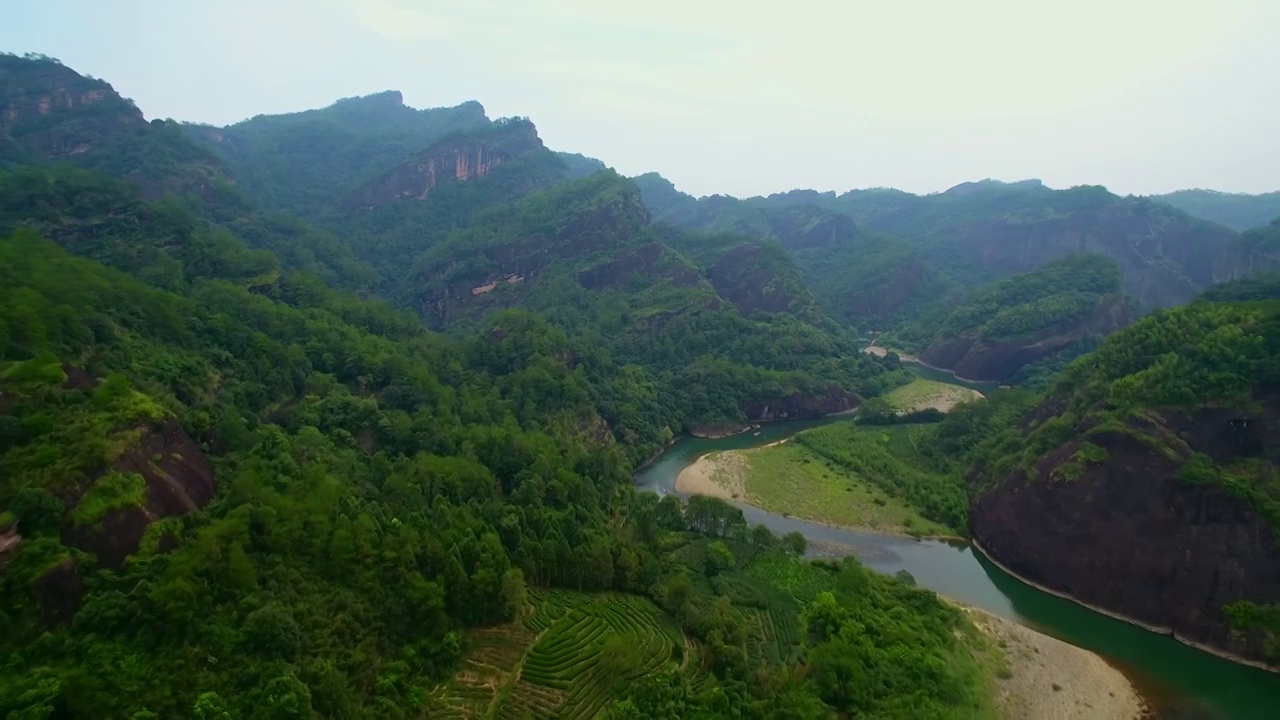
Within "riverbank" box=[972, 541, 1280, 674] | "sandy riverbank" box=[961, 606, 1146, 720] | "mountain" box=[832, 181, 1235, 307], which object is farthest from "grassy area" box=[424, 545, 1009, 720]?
"mountain" box=[832, 181, 1235, 307]

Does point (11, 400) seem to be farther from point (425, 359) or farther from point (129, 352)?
point (425, 359)

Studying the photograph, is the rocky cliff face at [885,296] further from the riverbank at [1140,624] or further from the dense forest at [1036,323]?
the riverbank at [1140,624]

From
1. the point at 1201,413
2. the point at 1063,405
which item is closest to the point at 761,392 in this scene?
the point at 1063,405

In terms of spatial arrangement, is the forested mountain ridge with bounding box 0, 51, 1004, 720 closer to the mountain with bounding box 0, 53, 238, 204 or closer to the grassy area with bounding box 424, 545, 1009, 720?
the grassy area with bounding box 424, 545, 1009, 720

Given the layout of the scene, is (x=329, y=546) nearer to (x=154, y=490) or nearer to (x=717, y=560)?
(x=154, y=490)

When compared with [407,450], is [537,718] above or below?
below

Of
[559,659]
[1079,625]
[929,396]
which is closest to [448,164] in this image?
[929,396]
